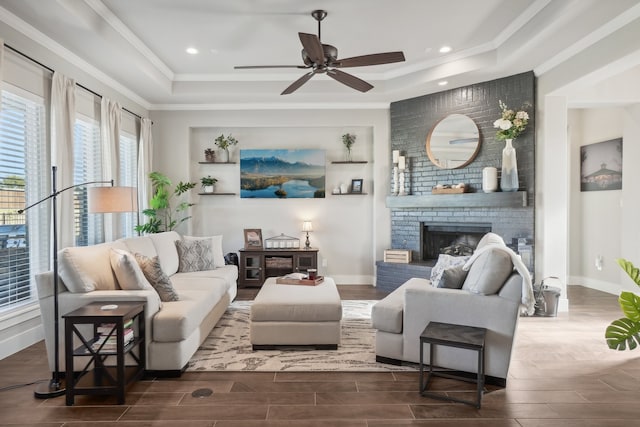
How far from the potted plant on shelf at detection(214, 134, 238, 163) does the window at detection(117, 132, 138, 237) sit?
4.08 feet

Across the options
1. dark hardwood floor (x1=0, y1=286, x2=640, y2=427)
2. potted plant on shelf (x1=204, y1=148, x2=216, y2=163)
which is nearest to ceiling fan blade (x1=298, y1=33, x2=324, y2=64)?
dark hardwood floor (x1=0, y1=286, x2=640, y2=427)

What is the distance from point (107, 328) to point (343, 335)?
2144 mm

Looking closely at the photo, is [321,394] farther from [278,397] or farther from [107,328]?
[107,328]

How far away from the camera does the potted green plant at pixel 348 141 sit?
6445 millimetres

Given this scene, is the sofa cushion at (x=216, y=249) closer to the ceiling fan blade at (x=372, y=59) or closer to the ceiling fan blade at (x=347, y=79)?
the ceiling fan blade at (x=347, y=79)

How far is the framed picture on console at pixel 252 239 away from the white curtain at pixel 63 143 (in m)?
2.61

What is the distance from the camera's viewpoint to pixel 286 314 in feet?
11.2

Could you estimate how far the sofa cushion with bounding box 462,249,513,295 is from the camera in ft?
9.34

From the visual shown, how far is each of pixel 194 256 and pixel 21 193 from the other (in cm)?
190

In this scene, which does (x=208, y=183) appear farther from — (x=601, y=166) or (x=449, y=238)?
(x=601, y=166)

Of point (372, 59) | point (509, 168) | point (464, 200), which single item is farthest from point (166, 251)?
point (509, 168)

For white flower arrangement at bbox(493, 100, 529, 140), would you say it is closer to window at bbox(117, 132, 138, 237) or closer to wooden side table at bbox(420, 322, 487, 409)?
wooden side table at bbox(420, 322, 487, 409)

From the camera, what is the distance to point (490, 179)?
5.14 m

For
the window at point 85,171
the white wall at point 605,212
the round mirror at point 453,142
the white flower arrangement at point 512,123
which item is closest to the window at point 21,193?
the window at point 85,171
